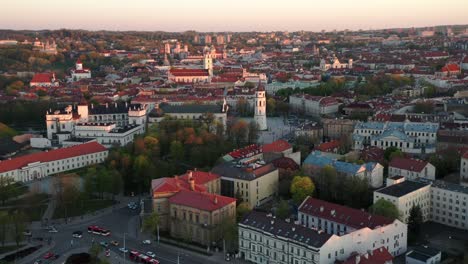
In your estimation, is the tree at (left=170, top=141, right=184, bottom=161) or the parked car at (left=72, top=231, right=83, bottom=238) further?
the tree at (left=170, top=141, right=184, bottom=161)

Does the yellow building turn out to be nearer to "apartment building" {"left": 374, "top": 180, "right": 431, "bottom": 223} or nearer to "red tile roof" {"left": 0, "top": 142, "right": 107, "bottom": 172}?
"apartment building" {"left": 374, "top": 180, "right": 431, "bottom": 223}

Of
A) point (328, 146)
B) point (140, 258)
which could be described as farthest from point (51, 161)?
point (328, 146)

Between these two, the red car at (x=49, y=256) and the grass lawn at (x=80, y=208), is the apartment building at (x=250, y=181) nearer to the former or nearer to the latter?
the grass lawn at (x=80, y=208)

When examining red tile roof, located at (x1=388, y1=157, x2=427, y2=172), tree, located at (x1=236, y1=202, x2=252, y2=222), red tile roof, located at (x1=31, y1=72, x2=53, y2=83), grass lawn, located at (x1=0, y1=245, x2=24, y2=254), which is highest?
red tile roof, located at (x1=31, y1=72, x2=53, y2=83)

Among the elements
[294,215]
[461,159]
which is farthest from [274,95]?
[294,215]

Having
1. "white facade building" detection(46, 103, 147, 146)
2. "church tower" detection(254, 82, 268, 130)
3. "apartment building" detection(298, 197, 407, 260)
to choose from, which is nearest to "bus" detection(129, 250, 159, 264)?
"apartment building" detection(298, 197, 407, 260)

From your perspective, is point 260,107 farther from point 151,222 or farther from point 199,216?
point 151,222

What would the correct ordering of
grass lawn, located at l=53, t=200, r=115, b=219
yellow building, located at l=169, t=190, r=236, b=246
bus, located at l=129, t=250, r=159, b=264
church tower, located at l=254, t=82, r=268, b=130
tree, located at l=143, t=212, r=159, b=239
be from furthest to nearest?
church tower, located at l=254, t=82, r=268, b=130
grass lawn, located at l=53, t=200, r=115, b=219
tree, located at l=143, t=212, r=159, b=239
yellow building, located at l=169, t=190, r=236, b=246
bus, located at l=129, t=250, r=159, b=264

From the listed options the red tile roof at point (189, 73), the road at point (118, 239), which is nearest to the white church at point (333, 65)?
the red tile roof at point (189, 73)
